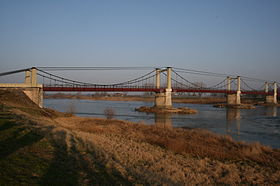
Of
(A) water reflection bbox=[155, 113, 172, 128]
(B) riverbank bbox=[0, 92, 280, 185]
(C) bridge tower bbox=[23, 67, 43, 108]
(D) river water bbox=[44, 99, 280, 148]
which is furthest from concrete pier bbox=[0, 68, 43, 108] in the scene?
(B) riverbank bbox=[0, 92, 280, 185]

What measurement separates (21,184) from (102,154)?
13.7ft

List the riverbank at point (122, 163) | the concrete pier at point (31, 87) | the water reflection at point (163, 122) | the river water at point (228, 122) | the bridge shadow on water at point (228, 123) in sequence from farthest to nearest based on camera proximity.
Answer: the concrete pier at point (31, 87) → the water reflection at point (163, 122) → the bridge shadow on water at point (228, 123) → the river water at point (228, 122) → the riverbank at point (122, 163)

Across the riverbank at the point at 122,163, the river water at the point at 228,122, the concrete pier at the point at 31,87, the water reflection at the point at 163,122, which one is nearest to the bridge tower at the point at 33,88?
the concrete pier at the point at 31,87

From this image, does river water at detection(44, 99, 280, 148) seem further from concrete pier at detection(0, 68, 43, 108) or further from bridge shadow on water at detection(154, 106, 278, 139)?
concrete pier at detection(0, 68, 43, 108)

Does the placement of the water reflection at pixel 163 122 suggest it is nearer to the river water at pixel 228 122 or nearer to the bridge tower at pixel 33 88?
the river water at pixel 228 122

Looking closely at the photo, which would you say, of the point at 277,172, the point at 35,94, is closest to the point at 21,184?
the point at 277,172

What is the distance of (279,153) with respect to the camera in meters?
12.1

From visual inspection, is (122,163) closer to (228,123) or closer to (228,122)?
(228,123)

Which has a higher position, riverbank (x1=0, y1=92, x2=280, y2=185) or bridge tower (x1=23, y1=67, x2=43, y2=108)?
bridge tower (x1=23, y1=67, x2=43, y2=108)

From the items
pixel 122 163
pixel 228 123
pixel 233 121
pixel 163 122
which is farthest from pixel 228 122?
pixel 122 163

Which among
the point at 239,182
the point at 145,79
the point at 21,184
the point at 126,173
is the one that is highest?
the point at 145,79

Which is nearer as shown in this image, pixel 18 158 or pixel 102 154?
pixel 18 158

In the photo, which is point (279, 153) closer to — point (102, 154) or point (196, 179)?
point (196, 179)

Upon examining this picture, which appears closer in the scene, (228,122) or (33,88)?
(228,122)
